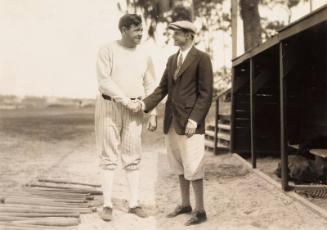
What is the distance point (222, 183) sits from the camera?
8.21 metres

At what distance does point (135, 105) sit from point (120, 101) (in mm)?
179

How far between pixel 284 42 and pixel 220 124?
6.94m

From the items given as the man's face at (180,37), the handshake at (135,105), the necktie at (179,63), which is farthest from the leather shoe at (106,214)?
the man's face at (180,37)

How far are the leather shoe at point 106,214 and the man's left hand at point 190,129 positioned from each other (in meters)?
1.26

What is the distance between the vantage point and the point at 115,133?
549cm

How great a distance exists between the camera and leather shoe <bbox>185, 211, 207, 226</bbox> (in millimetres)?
5244

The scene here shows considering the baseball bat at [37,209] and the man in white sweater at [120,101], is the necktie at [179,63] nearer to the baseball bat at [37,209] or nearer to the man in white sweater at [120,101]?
the man in white sweater at [120,101]

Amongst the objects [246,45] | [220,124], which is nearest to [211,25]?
[246,45]

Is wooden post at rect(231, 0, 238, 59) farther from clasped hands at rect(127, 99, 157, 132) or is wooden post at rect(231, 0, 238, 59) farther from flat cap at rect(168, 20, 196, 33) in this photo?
flat cap at rect(168, 20, 196, 33)

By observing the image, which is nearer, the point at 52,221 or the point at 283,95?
the point at 52,221

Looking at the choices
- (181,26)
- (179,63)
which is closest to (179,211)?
(179,63)

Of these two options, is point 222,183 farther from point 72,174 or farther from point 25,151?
point 25,151

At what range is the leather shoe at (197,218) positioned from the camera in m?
5.24

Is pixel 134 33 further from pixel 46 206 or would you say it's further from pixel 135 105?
pixel 46 206
